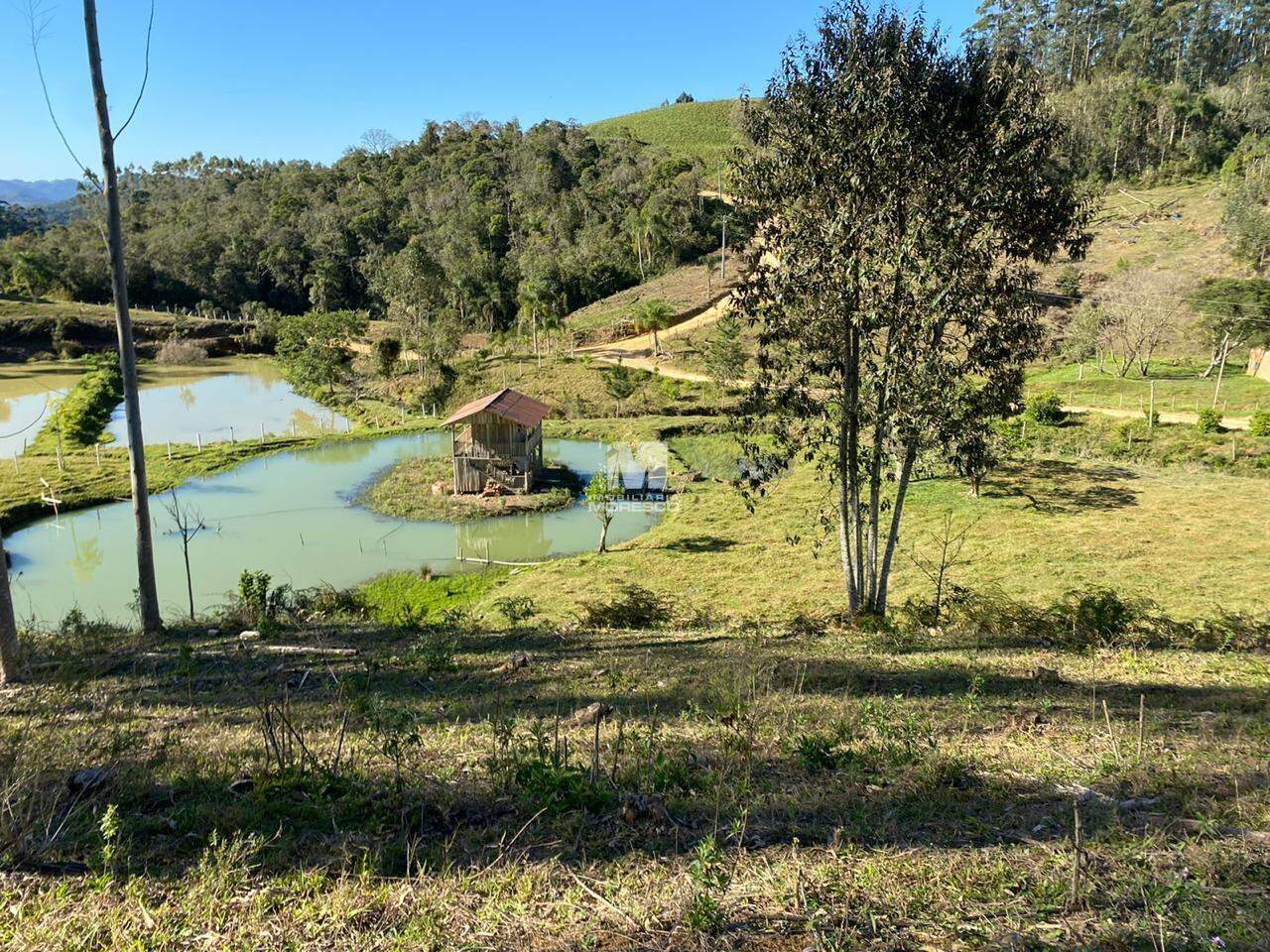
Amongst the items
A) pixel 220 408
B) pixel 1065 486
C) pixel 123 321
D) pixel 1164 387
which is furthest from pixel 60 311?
pixel 1164 387

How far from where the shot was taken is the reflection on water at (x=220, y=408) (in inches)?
1200

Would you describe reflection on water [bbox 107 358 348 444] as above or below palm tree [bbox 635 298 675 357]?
below

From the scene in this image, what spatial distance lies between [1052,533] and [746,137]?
37.7 feet

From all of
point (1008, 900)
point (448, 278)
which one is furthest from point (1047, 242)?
point (448, 278)

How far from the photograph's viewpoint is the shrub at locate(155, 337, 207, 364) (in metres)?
49.6

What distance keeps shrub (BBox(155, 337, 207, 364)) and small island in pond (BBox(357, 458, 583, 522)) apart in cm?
3487

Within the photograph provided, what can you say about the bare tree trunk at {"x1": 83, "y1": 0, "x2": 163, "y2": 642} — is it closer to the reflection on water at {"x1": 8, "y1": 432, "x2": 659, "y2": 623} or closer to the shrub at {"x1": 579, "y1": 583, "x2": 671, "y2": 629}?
the reflection on water at {"x1": 8, "y1": 432, "x2": 659, "y2": 623}

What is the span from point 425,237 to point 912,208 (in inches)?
2573

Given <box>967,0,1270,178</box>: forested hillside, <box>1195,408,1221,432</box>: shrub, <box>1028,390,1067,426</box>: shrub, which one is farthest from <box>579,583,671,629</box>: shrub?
<box>967,0,1270,178</box>: forested hillside

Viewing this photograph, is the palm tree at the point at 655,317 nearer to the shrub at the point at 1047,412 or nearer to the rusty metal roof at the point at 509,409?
the rusty metal roof at the point at 509,409

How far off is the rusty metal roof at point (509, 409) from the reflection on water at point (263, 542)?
9.30 ft

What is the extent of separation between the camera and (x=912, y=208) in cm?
847

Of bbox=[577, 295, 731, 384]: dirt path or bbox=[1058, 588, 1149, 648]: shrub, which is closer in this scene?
bbox=[1058, 588, 1149, 648]: shrub

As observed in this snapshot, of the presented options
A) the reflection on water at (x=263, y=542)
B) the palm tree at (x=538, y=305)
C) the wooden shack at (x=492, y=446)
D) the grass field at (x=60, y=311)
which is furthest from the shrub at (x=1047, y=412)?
the grass field at (x=60, y=311)
